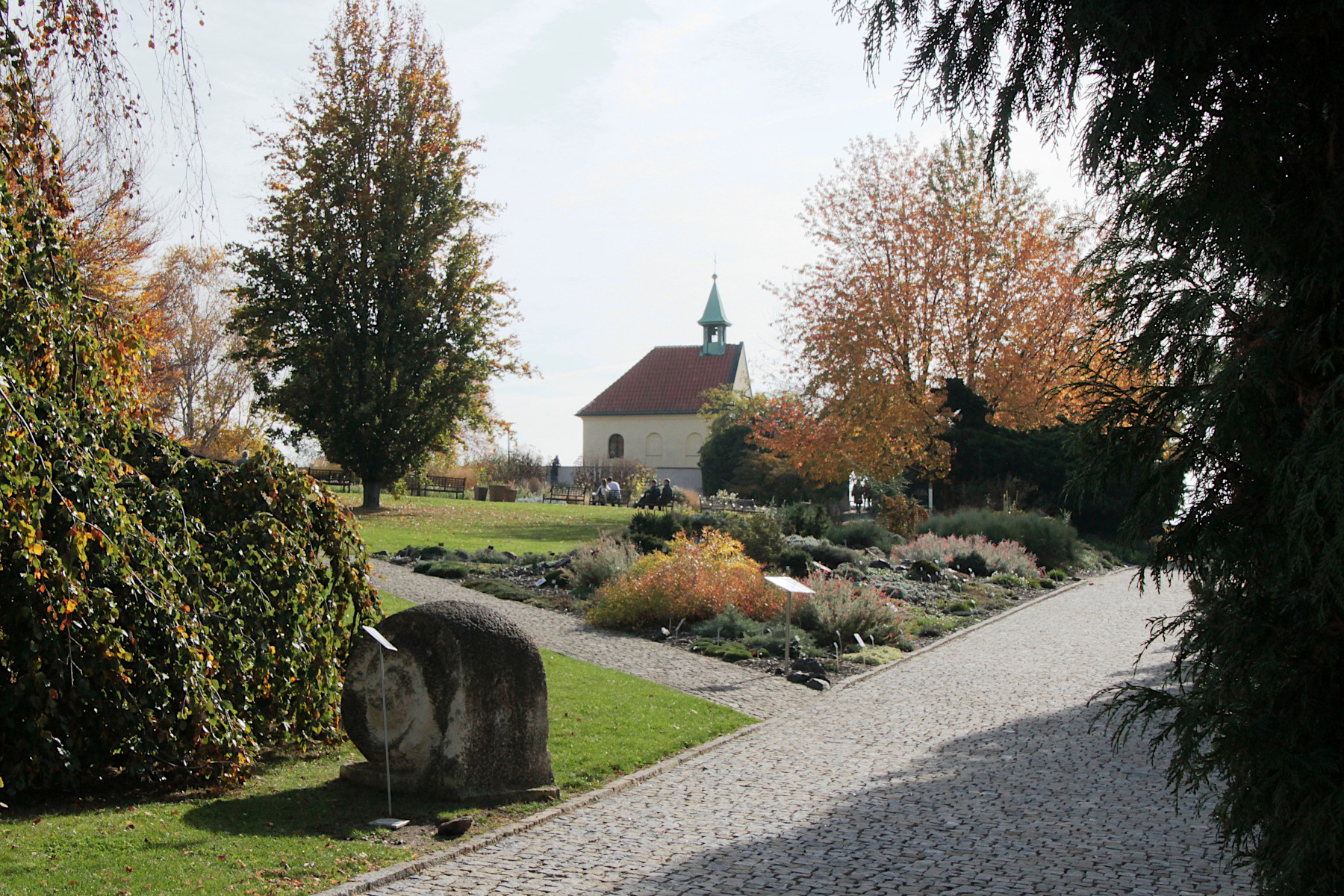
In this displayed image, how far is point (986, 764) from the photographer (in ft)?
26.4

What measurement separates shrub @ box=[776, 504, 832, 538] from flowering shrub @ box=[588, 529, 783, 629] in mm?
8601

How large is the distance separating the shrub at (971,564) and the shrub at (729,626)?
8.88m

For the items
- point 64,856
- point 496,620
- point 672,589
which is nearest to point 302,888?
point 64,856

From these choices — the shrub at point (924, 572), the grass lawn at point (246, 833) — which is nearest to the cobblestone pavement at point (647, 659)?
the grass lawn at point (246, 833)

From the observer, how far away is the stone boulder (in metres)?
6.56

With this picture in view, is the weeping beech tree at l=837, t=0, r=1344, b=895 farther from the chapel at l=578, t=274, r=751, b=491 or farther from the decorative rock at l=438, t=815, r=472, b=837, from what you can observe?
the chapel at l=578, t=274, r=751, b=491

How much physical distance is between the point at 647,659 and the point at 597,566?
467cm

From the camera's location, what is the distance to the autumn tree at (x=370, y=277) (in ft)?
92.9

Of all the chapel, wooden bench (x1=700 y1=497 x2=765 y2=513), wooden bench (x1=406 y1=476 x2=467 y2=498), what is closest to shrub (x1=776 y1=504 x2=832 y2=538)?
wooden bench (x1=700 y1=497 x2=765 y2=513)

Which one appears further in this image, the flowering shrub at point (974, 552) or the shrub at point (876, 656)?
the flowering shrub at point (974, 552)

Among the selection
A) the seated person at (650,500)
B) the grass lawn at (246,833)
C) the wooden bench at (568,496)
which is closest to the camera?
the grass lawn at (246,833)

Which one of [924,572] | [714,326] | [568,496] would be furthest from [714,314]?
[924,572]

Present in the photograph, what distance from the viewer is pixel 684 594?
14.6 m

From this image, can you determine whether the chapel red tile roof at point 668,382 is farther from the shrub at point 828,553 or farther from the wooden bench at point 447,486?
the shrub at point 828,553
